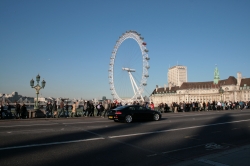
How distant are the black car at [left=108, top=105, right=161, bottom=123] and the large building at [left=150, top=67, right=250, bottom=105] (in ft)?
365

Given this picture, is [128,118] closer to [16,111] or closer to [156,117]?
[156,117]

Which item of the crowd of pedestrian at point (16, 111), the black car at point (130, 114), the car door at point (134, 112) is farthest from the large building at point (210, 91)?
the car door at point (134, 112)

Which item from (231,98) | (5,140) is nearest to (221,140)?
(5,140)

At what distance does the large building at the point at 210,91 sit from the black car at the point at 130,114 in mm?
111111

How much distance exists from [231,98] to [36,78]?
13719 cm

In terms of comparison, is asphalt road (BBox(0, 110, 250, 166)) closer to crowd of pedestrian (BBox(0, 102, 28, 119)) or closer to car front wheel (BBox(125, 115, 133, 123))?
car front wheel (BBox(125, 115, 133, 123))

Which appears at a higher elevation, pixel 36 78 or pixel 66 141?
pixel 36 78

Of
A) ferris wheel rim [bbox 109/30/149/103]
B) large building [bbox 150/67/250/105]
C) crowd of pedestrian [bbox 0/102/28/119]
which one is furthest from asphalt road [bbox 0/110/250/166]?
large building [bbox 150/67/250/105]

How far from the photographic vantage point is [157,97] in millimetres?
195875

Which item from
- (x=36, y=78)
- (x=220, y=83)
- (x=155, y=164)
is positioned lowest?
(x=155, y=164)

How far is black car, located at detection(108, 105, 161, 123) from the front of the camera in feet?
66.9

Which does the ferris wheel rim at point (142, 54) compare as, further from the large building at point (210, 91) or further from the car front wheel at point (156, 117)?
the large building at point (210, 91)

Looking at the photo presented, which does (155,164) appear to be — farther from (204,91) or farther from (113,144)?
(204,91)

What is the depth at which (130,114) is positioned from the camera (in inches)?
818
